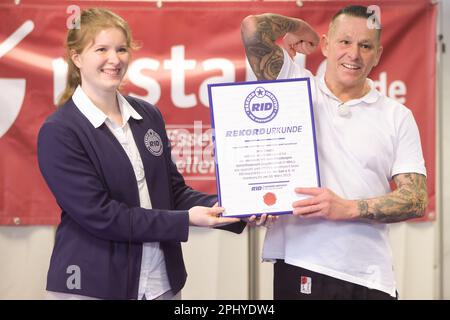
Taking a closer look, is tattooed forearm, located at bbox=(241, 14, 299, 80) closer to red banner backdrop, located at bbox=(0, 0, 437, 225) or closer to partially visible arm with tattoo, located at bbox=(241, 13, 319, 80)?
partially visible arm with tattoo, located at bbox=(241, 13, 319, 80)

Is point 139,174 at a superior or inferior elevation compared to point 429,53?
inferior

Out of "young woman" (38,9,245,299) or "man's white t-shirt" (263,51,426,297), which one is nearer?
"young woman" (38,9,245,299)

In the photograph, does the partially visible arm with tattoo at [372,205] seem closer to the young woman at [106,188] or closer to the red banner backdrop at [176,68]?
the young woman at [106,188]

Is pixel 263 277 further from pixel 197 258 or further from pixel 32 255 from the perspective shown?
pixel 32 255

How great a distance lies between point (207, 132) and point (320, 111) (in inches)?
47.7

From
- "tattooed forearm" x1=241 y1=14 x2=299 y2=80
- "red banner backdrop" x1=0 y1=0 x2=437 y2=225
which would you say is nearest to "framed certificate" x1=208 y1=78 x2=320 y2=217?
"tattooed forearm" x1=241 y1=14 x2=299 y2=80

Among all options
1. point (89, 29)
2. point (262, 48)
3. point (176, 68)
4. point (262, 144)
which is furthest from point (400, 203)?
point (176, 68)

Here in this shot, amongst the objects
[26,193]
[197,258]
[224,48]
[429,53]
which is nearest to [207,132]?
[224,48]

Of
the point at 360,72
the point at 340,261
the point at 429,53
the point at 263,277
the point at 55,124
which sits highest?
the point at 429,53

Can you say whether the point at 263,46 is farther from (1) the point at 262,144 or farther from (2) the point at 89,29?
(2) the point at 89,29

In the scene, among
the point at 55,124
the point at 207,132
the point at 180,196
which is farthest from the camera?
the point at 207,132

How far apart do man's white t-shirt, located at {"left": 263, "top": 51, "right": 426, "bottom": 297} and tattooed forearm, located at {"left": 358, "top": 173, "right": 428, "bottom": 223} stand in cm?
4

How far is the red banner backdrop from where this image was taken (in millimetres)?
3105
